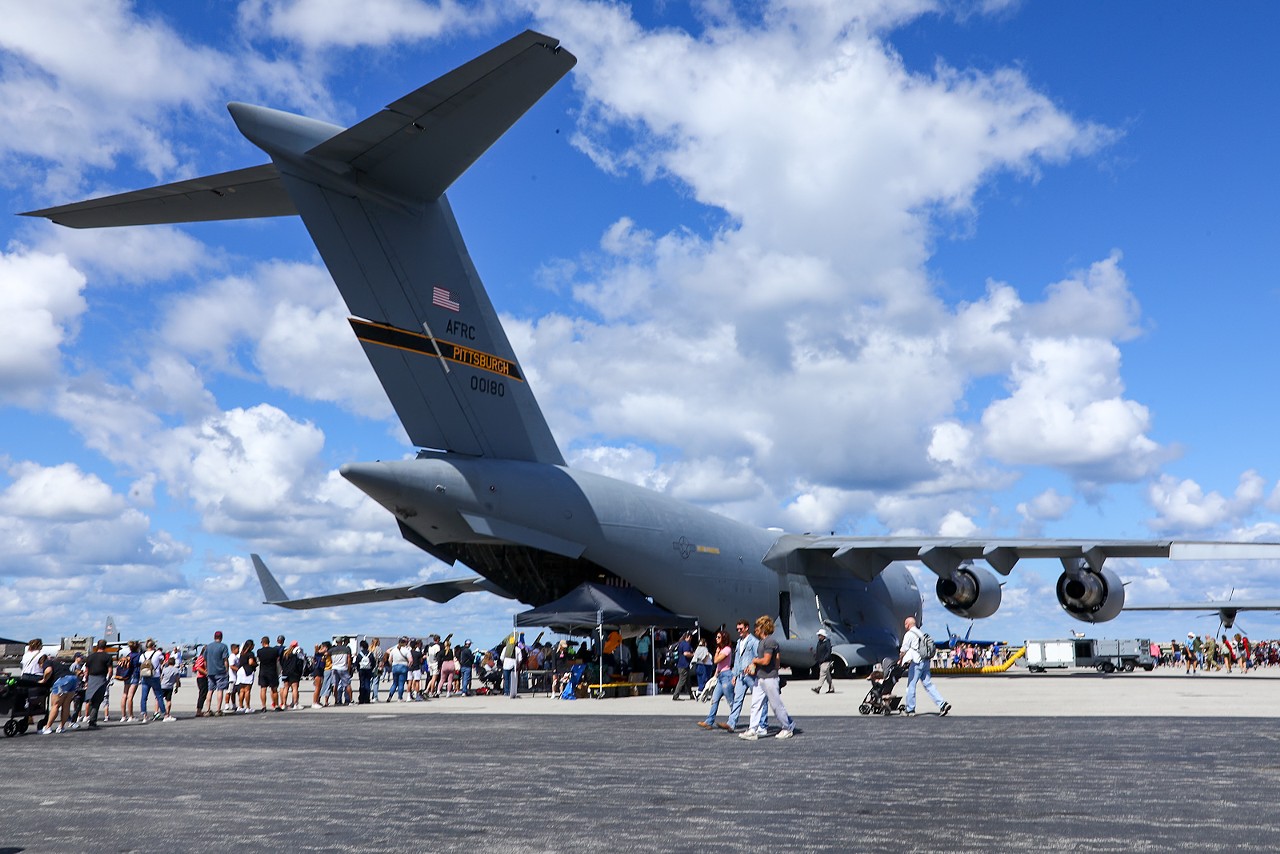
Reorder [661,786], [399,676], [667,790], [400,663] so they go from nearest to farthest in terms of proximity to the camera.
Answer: [667,790]
[661,786]
[400,663]
[399,676]

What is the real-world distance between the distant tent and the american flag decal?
545 centimetres

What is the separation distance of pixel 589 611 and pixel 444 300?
19.5 feet

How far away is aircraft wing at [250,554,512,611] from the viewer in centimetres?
2791

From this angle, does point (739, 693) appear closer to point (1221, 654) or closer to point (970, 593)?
point (970, 593)

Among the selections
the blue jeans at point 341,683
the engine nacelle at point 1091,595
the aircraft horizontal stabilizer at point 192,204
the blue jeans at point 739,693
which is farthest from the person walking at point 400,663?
the engine nacelle at point 1091,595

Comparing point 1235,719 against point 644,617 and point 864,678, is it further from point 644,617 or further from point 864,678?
point 864,678

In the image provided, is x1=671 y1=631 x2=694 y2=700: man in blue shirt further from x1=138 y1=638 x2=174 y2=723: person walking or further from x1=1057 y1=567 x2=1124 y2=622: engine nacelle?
x1=1057 y1=567 x2=1124 y2=622: engine nacelle

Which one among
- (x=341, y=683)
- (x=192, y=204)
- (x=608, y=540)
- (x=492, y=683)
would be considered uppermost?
(x=192, y=204)

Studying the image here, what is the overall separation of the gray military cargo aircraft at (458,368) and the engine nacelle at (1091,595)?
1285mm

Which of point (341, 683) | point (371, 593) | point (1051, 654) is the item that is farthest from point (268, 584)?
point (1051, 654)

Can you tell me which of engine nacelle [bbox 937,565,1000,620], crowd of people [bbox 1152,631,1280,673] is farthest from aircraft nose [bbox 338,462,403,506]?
crowd of people [bbox 1152,631,1280,673]

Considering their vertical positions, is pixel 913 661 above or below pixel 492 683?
above

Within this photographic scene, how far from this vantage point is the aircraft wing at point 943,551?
22.6 meters

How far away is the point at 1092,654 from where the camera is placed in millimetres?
43875
